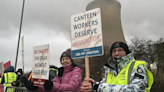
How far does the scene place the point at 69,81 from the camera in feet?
8.89

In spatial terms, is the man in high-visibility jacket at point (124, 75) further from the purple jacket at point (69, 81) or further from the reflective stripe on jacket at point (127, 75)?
the purple jacket at point (69, 81)

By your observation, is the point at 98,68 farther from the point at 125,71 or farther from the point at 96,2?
A: the point at 96,2

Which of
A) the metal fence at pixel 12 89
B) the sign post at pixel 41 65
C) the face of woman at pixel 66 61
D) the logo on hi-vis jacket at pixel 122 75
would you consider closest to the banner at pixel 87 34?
the logo on hi-vis jacket at pixel 122 75

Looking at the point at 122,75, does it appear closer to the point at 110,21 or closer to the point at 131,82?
→ the point at 131,82

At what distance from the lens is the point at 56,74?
3.18 m

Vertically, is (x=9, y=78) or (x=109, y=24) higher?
(x=109, y=24)

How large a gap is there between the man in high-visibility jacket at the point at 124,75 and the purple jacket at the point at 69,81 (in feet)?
2.27

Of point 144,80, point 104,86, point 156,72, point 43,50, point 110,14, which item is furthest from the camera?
point 110,14

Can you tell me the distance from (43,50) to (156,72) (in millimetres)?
9685

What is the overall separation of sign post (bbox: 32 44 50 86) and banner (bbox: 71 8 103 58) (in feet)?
1.77

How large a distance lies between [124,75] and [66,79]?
50.5 inches

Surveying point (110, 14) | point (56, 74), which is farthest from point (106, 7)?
point (56, 74)

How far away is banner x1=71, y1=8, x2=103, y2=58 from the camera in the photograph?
81.8 inches

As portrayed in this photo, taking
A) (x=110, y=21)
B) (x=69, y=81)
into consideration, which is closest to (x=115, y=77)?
(x=69, y=81)
